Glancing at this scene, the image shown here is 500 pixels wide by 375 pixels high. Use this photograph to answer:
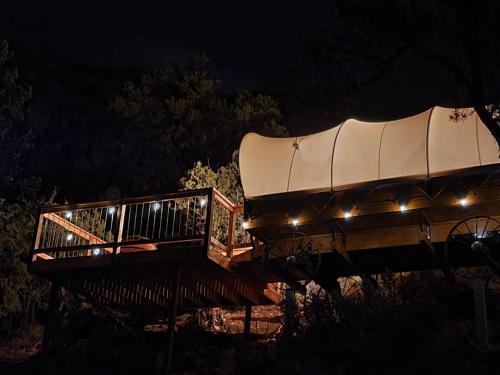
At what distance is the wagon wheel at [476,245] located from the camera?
912cm

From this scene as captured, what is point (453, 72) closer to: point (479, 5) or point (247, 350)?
point (479, 5)

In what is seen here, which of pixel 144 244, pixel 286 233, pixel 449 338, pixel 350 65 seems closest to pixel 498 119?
pixel 350 65

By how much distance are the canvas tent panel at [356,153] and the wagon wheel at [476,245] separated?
1.54 m

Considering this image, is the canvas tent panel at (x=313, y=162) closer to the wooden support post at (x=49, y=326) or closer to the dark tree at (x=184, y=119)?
the wooden support post at (x=49, y=326)

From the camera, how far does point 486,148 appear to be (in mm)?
9781

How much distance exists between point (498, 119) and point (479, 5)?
1154 millimetres

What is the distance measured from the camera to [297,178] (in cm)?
1116

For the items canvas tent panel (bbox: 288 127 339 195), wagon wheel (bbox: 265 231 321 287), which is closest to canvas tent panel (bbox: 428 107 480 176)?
canvas tent panel (bbox: 288 127 339 195)

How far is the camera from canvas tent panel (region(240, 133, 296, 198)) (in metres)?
11.3

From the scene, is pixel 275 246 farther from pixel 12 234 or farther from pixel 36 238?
pixel 12 234

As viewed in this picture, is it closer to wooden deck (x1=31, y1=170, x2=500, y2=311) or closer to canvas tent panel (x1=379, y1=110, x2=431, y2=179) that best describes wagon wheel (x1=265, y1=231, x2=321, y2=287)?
wooden deck (x1=31, y1=170, x2=500, y2=311)

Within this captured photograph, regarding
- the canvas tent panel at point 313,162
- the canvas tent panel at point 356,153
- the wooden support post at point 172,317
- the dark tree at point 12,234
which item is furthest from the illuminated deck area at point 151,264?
the dark tree at point 12,234

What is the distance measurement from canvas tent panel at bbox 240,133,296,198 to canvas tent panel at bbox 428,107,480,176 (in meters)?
2.44

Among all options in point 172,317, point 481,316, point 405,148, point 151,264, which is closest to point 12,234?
point 151,264
